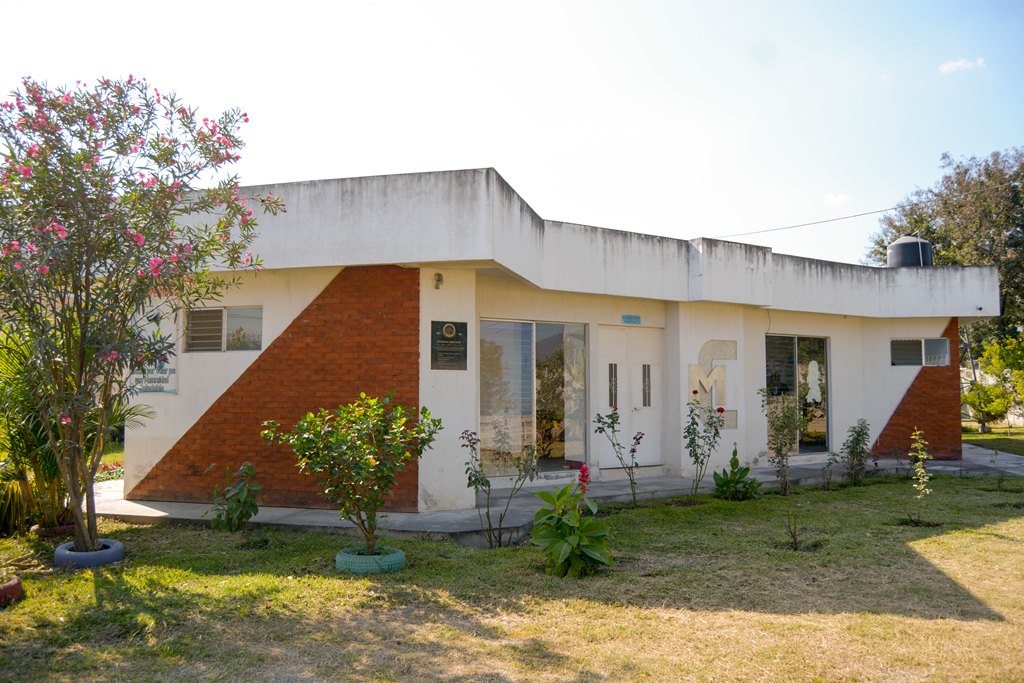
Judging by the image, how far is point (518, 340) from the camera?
10977 mm

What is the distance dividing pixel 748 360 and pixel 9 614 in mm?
11353

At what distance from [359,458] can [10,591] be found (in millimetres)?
2617

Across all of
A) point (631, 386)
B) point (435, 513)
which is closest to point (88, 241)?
point (435, 513)

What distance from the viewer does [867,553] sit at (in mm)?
7168

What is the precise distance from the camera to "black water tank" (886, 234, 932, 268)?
1568 centimetres

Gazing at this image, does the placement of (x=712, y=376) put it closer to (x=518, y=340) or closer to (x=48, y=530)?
(x=518, y=340)

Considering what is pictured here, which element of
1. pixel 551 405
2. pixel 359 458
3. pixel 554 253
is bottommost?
pixel 359 458

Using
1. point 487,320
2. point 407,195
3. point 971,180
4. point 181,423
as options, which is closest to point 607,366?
point 487,320

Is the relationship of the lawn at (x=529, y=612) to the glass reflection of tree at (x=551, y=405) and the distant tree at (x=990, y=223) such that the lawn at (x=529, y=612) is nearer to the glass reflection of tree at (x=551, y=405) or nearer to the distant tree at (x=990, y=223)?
the glass reflection of tree at (x=551, y=405)

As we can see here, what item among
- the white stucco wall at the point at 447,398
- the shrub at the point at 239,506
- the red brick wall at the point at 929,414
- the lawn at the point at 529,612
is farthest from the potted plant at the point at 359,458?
the red brick wall at the point at 929,414

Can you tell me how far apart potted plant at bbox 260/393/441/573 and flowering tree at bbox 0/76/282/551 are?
1475 mm

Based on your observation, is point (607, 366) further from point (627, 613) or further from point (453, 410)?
point (627, 613)

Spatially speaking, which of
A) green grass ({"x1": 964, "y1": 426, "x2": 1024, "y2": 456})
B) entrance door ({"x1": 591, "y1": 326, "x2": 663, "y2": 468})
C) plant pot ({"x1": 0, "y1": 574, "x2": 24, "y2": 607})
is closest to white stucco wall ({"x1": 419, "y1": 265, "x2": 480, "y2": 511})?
entrance door ({"x1": 591, "y1": 326, "x2": 663, "y2": 468})

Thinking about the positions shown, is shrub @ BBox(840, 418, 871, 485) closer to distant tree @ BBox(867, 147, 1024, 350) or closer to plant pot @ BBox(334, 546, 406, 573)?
plant pot @ BBox(334, 546, 406, 573)
